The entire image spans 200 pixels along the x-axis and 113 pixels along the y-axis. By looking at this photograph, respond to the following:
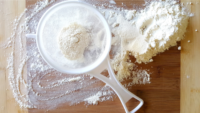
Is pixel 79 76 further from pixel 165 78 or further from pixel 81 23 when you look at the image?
pixel 165 78

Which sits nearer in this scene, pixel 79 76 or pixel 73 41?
pixel 73 41

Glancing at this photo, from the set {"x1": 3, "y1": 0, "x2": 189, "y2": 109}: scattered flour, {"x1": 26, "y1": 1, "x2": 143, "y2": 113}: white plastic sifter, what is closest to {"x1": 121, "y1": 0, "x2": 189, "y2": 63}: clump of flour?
{"x1": 3, "y1": 0, "x2": 189, "y2": 109}: scattered flour

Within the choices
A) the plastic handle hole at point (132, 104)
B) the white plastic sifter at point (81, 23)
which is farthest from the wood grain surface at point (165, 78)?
the white plastic sifter at point (81, 23)

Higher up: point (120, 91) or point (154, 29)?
point (154, 29)

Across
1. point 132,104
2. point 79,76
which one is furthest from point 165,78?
point 79,76

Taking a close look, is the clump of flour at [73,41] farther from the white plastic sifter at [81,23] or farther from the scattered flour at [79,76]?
the scattered flour at [79,76]

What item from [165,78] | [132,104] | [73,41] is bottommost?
[132,104]

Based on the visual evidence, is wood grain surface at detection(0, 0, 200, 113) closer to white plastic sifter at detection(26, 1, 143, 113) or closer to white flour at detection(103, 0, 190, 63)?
white flour at detection(103, 0, 190, 63)

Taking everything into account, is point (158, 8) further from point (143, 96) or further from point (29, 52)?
point (29, 52)
